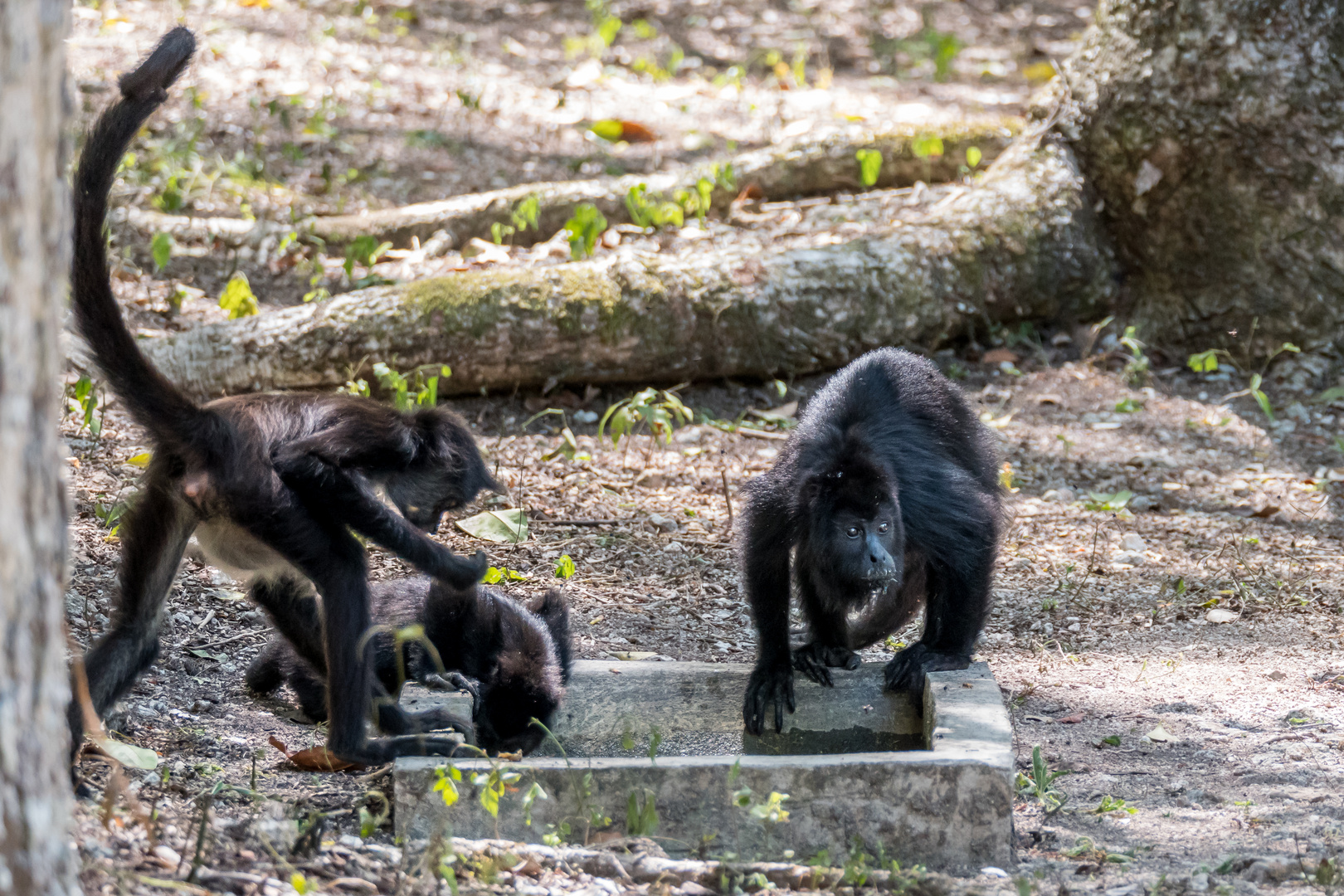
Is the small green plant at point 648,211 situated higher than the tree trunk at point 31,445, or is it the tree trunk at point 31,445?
the tree trunk at point 31,445

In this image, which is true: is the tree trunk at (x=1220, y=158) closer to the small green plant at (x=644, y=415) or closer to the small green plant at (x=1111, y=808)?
the small green plant at (x=644, y=415)

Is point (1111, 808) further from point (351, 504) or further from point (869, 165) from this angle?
point (869, 165)

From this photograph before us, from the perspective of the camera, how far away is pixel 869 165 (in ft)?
27.7

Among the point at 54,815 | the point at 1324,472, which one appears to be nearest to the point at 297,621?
the point at 54,815

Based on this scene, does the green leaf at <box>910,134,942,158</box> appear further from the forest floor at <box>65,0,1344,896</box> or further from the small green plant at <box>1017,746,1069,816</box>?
the small green plant at <box>1017,746,1069,816</box>

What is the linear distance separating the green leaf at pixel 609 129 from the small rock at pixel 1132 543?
592 cm

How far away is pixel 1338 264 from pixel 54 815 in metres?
7.59

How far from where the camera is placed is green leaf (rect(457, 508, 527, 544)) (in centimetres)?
580

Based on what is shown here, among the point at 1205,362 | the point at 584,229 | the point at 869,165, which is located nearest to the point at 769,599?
the point at 584,229

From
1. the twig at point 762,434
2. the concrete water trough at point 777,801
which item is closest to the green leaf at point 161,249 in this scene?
the twig at point 762,434

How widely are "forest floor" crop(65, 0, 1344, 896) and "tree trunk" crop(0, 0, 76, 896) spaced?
24.2 inches

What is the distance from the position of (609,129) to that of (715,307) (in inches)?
143

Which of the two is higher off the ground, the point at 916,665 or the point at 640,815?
the point at 640,815

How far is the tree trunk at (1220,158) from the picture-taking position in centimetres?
735
